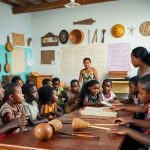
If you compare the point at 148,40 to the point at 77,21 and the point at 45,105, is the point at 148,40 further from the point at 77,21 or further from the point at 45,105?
the point at 45,105

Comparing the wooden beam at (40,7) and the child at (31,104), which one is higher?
the wooden beam at (40,7)

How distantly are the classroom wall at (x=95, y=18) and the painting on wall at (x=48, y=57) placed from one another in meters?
0.10

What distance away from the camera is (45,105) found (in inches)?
111

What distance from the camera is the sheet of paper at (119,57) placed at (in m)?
5.75

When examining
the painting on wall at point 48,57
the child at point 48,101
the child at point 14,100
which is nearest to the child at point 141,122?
the child at point 14,100

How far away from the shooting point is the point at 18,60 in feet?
19.6

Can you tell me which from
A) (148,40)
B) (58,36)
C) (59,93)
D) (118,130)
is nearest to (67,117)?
(118,130)

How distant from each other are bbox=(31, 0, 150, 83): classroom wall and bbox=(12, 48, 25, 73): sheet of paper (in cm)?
55

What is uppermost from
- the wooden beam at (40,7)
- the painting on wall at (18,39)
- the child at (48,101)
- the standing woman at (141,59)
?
the wooden beam at (40,7)

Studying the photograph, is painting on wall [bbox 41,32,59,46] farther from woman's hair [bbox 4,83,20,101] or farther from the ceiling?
woman's hair [bbox 4,83,20,101]

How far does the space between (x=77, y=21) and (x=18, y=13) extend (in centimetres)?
155

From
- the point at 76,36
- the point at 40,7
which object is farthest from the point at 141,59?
the point at 40,7

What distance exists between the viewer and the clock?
6.28 m

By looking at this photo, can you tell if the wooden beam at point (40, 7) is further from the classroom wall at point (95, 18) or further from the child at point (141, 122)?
the child at point (141, 122)
